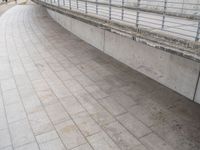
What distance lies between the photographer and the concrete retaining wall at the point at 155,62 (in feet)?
13.1

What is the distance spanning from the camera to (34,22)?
12023mm

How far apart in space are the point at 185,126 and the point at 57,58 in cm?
443

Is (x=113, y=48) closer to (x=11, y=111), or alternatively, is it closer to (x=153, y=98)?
(x=153, y=98)

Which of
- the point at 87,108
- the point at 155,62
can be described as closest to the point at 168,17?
the point at 155,62

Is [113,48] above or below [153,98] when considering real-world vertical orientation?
above

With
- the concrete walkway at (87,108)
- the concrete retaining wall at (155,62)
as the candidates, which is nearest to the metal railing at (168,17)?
the concrete retaining wall at (155,62)

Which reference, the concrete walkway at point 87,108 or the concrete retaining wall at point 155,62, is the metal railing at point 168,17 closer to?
the concrete retaining wall at point 155,62

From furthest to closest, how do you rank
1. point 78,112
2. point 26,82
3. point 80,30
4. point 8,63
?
point 80,30, point 8,63, point 26,82, point 78,112

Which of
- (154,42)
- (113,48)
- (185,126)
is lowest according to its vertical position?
(185,126)

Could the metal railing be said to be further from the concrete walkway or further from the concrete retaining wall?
the concrete walkway

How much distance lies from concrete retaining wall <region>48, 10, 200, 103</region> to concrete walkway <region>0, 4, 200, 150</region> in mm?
183

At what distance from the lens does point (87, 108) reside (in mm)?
3973

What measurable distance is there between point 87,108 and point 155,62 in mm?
1957

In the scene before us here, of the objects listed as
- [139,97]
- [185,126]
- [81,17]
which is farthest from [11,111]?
[81,17]
